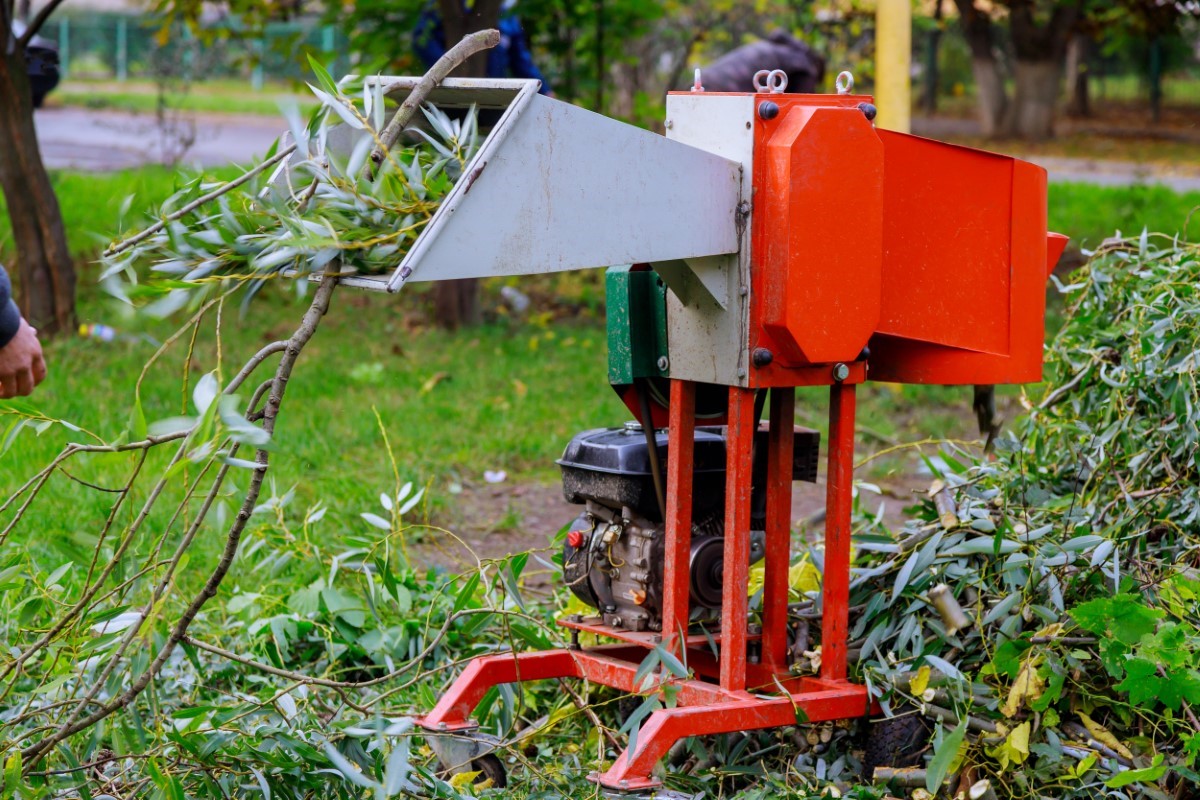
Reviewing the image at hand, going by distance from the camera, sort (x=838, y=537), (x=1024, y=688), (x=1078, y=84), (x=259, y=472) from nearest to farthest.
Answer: (x=259, y=472)
(x=1024, y=688)
(x=838, y=537)
(x=1078, y=84)

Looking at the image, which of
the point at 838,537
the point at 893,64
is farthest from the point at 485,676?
the point at 893,64

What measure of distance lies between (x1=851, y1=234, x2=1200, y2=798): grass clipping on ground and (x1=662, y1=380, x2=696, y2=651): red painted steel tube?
48cm

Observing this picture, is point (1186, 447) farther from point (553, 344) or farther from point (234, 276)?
point (553, 344)

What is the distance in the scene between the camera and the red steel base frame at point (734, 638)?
9.55 feet

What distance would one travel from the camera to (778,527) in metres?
3.17

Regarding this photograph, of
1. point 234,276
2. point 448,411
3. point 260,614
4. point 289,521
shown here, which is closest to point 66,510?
point 289,521

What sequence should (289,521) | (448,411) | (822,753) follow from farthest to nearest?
(448,411), (289,521), (822,753)

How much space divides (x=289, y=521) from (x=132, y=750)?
202cm

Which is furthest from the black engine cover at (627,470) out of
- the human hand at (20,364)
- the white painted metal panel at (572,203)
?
the human hand at (20,364)

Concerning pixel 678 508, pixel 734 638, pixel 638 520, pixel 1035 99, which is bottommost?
pixel 734 638

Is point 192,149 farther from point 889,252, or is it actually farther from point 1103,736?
point 1103,736

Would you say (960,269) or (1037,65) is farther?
(1037,65)

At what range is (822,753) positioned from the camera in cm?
319

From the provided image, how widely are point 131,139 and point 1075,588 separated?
17213mm
